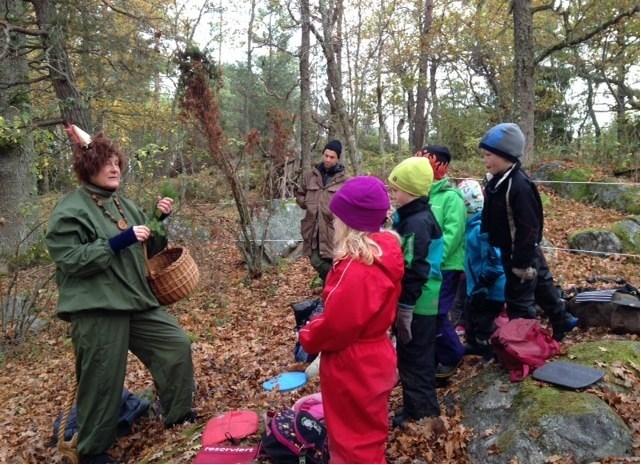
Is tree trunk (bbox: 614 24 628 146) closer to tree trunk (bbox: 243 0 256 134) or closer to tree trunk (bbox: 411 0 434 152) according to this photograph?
tree trunk (bbox: 411 0 434 152)

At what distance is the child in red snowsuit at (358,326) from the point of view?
8.68ft

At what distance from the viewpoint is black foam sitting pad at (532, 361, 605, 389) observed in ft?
10.9

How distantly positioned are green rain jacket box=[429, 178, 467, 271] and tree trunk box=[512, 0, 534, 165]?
689 centimetres

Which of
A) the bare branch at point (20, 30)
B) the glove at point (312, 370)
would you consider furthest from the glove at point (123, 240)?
the bare branch at point (20, 30)

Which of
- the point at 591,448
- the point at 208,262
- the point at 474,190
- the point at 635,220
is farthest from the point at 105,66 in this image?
the point at 635,220

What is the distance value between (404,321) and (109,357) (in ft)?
6.93

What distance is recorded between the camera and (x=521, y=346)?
3.55 m

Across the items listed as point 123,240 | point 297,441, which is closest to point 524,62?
point 123,240

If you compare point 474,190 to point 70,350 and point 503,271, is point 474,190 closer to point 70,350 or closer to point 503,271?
point 503,271

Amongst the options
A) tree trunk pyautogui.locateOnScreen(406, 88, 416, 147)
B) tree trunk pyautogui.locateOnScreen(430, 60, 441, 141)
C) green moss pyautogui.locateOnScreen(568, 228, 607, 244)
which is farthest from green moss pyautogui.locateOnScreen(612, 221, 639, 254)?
tree trunk pyautogui.locateOnScreen(406, 88, 416, 147)

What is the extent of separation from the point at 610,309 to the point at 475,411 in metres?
1.73

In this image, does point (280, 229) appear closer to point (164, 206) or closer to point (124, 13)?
point (124, 13)

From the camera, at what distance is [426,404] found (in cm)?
342

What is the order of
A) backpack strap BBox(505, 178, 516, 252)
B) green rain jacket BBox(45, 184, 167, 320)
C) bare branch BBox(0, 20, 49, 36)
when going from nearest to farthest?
green rain jacket BBox(45, 184, 167, 320) → backpack strap BBox(505, 178, 516, 252) → bare branch BBox(0, 20, 49, 36)
